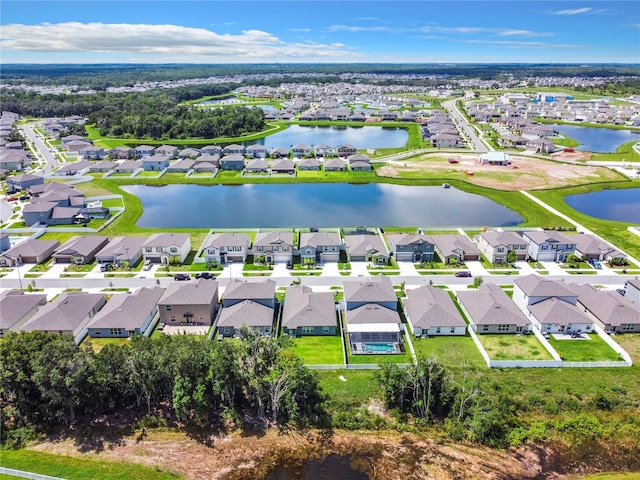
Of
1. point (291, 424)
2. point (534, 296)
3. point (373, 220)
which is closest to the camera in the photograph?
point (291, 424)

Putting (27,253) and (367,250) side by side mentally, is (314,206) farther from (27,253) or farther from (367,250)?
(27,253)

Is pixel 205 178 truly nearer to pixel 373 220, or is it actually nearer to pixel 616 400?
pixel 373 220

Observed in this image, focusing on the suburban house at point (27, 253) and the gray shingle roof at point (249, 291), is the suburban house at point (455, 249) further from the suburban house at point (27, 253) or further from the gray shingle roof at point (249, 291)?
the suburban house at point (27, 253)

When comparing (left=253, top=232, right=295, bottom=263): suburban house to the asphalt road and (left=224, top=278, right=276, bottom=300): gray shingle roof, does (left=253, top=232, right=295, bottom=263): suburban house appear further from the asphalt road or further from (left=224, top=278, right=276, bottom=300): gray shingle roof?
the asphalt road

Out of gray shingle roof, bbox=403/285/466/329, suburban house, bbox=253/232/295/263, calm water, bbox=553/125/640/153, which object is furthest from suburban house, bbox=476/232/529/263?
calm water, bbox=553/125/640/153

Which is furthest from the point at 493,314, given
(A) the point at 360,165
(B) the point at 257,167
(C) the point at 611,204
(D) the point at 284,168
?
(B) the point at 257,167

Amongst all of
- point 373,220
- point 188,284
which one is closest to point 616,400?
point 188,284

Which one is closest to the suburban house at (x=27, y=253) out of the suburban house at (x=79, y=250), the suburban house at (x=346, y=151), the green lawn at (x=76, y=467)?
the suburban house at (x=79, y=250)
